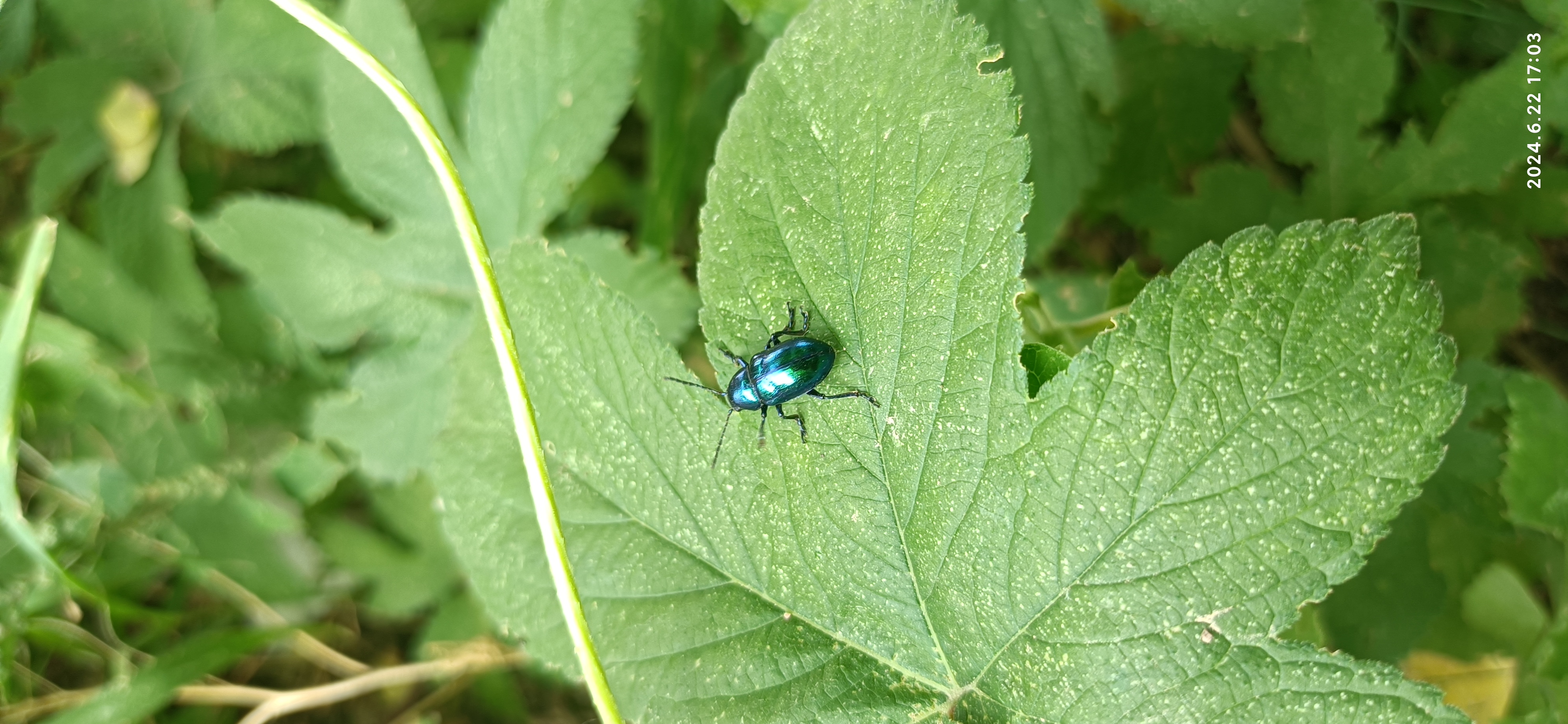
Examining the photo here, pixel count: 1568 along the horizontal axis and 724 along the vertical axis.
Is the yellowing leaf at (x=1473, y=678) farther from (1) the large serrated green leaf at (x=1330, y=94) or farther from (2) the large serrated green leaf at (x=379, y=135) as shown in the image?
(2) the large serrated green leaf at (x=379, y=135)

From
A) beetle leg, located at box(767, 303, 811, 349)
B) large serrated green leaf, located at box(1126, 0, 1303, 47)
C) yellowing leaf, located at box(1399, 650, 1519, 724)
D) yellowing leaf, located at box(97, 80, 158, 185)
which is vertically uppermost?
large serrated green leaf, located at box(1126, 0, 1303, 47)

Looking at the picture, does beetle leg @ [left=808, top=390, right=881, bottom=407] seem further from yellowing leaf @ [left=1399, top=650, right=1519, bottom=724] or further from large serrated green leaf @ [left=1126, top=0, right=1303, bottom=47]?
yellowing leaf @ [left=1399, top=650, right=1519, bottom=724]

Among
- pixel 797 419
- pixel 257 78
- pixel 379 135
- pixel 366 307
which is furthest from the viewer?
pixel 257 78

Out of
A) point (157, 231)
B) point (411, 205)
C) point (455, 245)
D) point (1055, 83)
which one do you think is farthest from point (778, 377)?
point (157, 231)

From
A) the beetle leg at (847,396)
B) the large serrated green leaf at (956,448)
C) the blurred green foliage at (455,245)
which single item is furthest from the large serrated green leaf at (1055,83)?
the beetle leg at (847,396)

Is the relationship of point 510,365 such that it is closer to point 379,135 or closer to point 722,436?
point 722,436

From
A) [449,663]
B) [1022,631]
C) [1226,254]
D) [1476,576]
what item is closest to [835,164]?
[1226,254]

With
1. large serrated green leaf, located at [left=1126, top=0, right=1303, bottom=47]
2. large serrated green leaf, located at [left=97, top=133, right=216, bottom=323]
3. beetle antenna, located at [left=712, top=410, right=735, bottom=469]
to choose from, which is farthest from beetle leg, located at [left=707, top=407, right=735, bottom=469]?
large serrated green leaf, located at [left=97, top=133, right=216, bottom=323]
